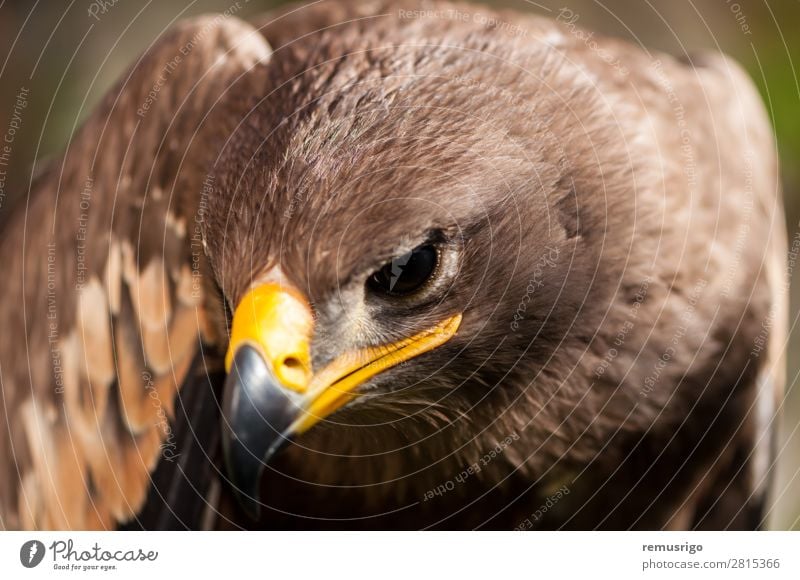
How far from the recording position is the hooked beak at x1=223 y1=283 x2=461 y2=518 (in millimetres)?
685

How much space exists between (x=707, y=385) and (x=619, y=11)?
0.47m

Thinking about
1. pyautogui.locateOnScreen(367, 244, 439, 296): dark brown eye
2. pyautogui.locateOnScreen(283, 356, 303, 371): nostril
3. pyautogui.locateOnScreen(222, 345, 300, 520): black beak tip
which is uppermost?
pyautogui.locateOnScreen(367, 244, 439, 296): dark brown eye

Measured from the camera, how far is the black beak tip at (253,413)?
68 cm
